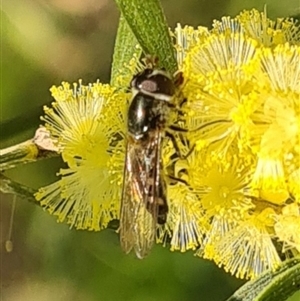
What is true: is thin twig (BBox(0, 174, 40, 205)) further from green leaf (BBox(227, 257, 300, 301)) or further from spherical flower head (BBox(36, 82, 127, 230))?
green leaf (BBox(227, 257, 300, 301))

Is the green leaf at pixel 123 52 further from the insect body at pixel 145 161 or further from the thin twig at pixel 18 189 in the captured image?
the thin twig at pixel 18 189

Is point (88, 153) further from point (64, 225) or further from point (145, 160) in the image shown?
point (64, 225)

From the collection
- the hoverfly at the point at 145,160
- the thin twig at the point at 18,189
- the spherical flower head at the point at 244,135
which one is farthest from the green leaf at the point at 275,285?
the thin twig at the point at 18,189

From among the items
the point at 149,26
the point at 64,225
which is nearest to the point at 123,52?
the point at 149,26

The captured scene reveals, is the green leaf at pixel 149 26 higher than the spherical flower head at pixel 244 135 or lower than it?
higher

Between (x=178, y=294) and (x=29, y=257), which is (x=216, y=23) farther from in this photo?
Answer: (x=29, y=257)

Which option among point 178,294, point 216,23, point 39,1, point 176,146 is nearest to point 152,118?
point 176,146
